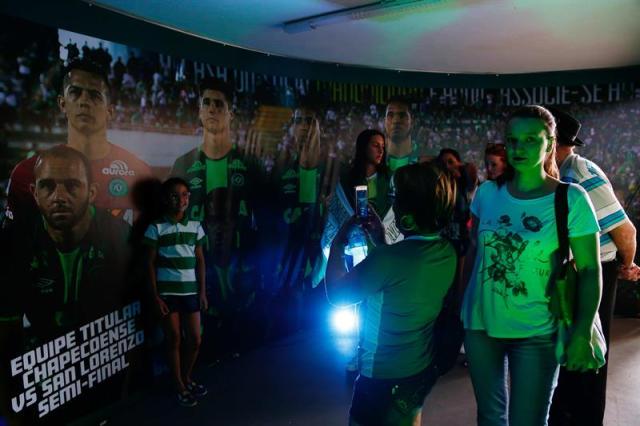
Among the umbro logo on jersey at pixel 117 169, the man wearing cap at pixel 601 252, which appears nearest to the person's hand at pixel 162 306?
the umbro logo on jersey at pixel 117 169

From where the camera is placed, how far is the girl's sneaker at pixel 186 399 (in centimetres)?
343

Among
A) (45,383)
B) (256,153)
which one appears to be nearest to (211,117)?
(256,153)

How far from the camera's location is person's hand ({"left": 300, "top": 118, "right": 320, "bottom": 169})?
4.99m

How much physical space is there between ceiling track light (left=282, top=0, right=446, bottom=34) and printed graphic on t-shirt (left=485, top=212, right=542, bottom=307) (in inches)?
67.7

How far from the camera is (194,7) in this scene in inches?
125

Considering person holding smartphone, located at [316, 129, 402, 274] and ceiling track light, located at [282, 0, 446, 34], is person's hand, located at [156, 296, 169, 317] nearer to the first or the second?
person holding smartphone, located at [316, 129, 402, 274]

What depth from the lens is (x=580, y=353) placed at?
1.75 meters

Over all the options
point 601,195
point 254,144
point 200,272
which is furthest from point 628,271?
point 254,144

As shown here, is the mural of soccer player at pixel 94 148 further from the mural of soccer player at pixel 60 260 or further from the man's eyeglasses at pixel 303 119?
the man's eyeglasses at pixel 303 119

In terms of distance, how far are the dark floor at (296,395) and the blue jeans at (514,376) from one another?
1299 millimetres

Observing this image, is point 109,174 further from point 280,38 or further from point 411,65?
point 411,65

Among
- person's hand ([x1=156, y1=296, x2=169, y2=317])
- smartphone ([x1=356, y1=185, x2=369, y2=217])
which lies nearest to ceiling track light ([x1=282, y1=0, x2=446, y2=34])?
smartphone ([x1=356, y1=185, x2=369, y2=217])

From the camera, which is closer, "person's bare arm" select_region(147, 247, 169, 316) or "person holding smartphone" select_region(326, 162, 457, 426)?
"person holding smartphone" select_region(326, 162, 457, 426)

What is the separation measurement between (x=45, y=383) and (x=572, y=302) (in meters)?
2.86
